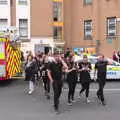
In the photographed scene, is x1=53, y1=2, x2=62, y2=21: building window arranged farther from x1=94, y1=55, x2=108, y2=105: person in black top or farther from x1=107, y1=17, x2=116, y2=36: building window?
x1=94, y1=55, x2=108, y2=105: person in black top

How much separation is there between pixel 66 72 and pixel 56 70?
143 centimetres

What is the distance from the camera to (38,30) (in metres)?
42.7

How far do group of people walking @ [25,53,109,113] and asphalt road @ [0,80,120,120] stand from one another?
0.36 m

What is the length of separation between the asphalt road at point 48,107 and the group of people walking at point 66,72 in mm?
356

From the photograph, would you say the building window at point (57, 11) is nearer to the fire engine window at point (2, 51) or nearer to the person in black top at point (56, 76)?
the fire engine window at point (2, 51)

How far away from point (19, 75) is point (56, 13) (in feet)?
79.2

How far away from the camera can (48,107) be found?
13.2 metres

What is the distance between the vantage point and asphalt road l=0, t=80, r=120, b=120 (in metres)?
11.5

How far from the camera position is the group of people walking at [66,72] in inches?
474

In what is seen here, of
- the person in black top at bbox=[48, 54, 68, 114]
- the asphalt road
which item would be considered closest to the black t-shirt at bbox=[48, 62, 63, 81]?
the person in black top at bbox=[48, 54, 68, 114]

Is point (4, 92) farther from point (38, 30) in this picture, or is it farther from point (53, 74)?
point (38, 30)

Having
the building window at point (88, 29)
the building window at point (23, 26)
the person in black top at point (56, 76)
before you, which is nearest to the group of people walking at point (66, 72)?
the person in black top at point (56, 76)

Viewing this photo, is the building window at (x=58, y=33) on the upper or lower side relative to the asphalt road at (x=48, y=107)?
upper

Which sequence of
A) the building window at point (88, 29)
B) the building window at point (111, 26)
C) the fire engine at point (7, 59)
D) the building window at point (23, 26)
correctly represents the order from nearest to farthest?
1. the fire engine at point (7, 59)
2. the building window at point (111, 26)
3. the building window at point (88, 29)
4. the building window at point (23, 26)
